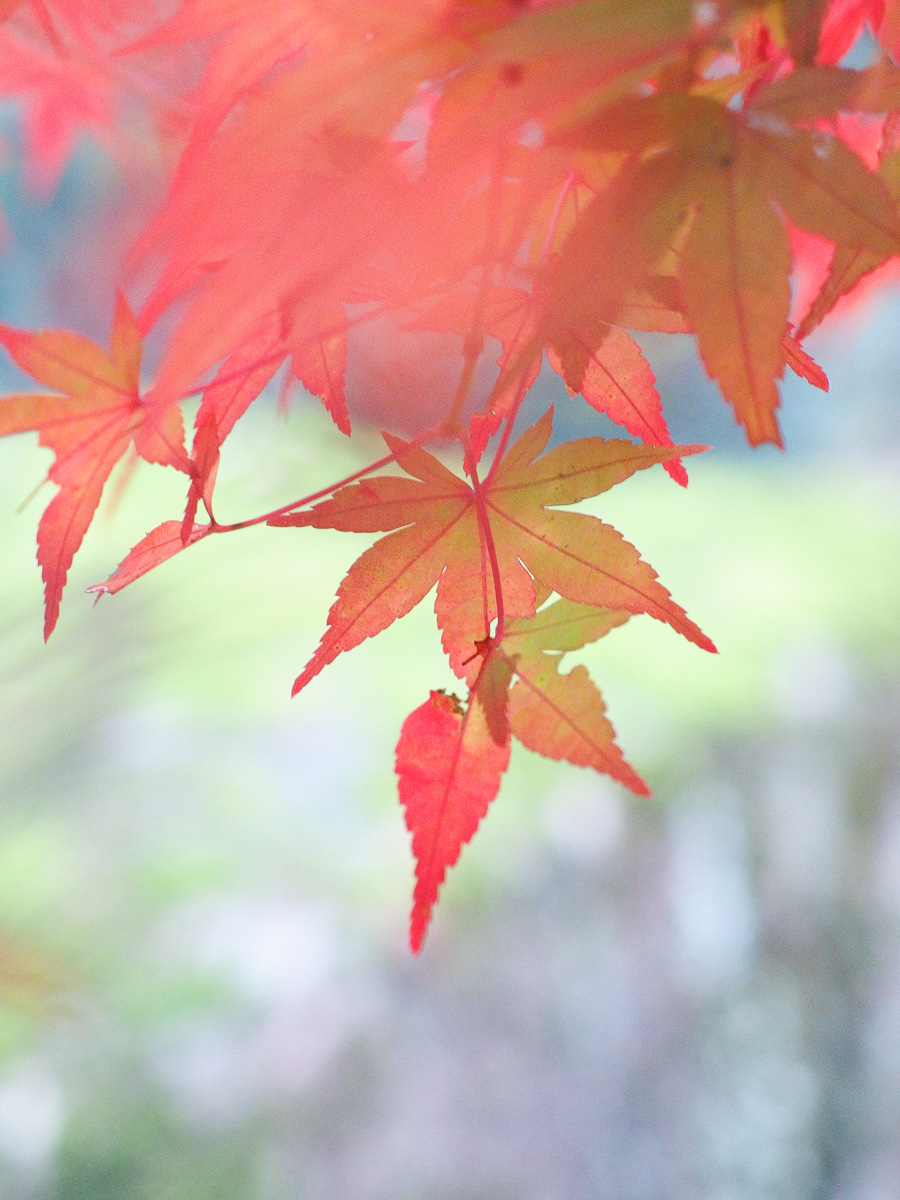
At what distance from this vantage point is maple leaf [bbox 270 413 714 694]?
1.07 feet

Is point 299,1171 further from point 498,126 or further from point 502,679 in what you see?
point 498,126

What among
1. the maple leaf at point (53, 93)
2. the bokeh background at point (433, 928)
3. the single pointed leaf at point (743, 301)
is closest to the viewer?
the single pointed leaf at point (743, 301)

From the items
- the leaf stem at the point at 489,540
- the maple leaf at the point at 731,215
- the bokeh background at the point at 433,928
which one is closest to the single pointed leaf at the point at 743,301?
the maple leaf at the point at 731,215

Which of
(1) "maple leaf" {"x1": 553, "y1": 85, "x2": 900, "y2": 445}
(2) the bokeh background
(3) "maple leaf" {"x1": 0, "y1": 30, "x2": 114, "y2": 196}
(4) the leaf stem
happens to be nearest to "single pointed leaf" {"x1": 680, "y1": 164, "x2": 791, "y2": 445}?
(1) "maple leaf" {"x1": 553, "y1": 85, "x2": 900, "y2": 445}

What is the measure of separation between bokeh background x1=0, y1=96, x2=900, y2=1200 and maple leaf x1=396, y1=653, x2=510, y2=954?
755 millimetres

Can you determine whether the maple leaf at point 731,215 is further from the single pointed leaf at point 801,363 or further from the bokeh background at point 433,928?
the bokeh background at point 433,928

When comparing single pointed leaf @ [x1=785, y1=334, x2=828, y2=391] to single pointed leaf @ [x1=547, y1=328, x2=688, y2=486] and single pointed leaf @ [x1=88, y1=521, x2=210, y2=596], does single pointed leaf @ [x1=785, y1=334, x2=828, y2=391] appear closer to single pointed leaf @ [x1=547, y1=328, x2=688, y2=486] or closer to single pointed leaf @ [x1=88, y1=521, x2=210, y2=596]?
single pointed leaf @ [x1=547, y1=328, x2=688, y2=486]

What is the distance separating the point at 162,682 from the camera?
5.85 ft

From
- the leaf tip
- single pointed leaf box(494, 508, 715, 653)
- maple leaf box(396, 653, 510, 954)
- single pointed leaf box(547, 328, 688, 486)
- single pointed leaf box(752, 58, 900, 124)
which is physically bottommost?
the leaf tip

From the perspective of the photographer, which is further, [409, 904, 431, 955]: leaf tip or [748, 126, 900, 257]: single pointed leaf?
[409, 904, 431, 955]: leaf tip

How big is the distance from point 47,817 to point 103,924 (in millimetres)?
255

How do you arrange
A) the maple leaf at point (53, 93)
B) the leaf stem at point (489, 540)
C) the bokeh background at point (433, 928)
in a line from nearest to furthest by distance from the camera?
the leaf stem at point (489, 540), the maple leaf at point (53, 93), the bokeh background at point (433, 928)

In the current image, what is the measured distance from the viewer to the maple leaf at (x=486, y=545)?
325 millimetres

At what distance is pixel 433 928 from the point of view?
1439 mm
